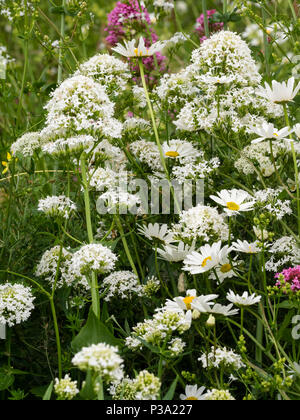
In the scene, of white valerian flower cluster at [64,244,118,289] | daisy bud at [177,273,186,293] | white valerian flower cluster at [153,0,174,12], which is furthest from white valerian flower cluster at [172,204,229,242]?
white valerian flower cluster at [153,0,174,12]

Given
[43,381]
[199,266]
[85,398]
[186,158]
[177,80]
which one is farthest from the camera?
[177,80]

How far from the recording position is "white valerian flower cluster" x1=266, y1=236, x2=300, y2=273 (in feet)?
5.13

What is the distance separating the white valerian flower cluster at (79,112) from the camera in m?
1.35

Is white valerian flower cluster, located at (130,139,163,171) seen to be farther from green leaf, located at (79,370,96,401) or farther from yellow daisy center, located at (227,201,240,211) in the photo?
green leaf, located at (79,370,96,401)

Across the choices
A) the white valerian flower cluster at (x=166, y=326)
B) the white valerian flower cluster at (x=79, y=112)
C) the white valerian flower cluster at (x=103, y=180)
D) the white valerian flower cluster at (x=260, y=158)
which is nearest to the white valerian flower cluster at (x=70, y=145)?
the white valerian flower cluster at (x=79, y=112)

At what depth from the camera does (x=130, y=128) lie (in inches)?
74.0

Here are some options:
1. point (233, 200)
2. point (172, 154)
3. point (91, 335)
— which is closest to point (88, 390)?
point (91, 335)

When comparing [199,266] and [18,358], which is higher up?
[199,266]

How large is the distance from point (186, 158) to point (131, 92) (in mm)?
345

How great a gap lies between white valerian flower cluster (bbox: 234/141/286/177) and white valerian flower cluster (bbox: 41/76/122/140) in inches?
19.3

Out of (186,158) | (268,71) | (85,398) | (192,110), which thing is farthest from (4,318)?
(268,71)

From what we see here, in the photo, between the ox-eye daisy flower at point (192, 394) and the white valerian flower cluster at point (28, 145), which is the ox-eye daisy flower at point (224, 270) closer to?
the ox-eye daisy flower at point (192, 394)

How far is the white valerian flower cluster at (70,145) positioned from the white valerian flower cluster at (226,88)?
46 centimetres
